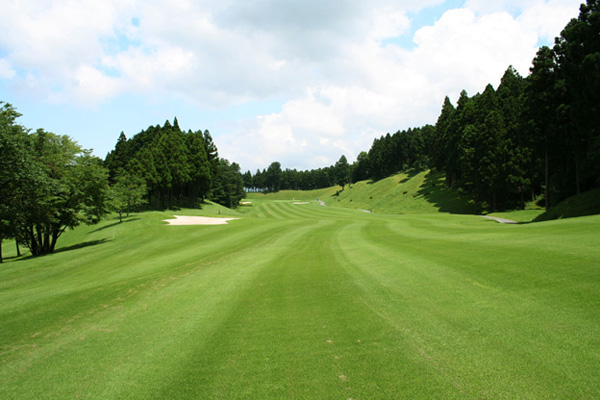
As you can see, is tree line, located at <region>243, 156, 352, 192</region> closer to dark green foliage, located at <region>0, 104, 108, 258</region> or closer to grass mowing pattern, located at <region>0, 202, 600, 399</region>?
dark green foliage, located at <region>0, 104, 108, 258</region>

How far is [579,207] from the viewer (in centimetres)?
2477

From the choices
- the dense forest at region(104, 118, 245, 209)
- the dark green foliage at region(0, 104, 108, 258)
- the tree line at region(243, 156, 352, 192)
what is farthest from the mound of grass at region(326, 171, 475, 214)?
the tree line at region(243, 156, 352, 192)

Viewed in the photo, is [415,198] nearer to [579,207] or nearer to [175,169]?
[579,207]

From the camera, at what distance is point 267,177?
7372 inches

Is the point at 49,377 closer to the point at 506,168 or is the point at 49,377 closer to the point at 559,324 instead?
the point at 559,324

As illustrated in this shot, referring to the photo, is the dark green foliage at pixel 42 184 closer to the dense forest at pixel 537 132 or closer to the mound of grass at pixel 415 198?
the dense forest at pixel 537 132

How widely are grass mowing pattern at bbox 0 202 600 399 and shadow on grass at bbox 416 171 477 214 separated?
4352 centimetres

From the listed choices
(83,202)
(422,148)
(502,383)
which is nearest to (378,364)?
(502,383)

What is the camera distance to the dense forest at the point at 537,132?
26297 mm

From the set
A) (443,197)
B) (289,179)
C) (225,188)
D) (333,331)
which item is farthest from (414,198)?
(289,179)

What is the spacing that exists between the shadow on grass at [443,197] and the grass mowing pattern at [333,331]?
143 feet

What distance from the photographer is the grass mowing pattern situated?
13.9 feet

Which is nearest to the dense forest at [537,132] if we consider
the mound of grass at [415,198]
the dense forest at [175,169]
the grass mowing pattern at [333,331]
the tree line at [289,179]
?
the mound of grass at [415,198]

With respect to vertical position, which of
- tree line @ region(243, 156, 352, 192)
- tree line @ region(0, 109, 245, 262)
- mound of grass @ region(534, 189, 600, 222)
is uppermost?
tree line @ region(243, 156, 352, 192)
